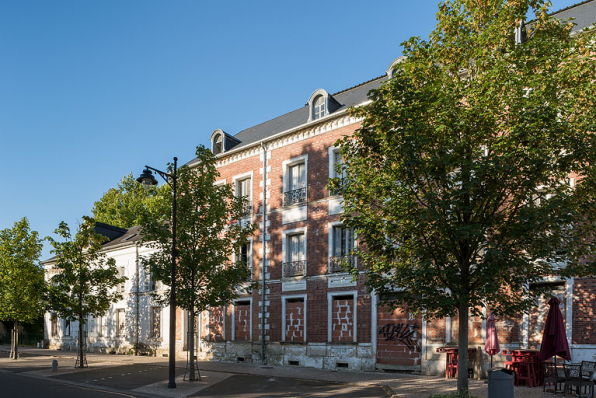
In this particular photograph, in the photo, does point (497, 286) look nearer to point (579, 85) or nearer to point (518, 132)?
point (518, 132)

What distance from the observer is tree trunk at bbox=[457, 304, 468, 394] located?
11602 millimetres

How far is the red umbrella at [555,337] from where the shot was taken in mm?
13367

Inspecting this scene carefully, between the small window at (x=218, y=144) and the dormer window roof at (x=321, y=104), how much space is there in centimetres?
674

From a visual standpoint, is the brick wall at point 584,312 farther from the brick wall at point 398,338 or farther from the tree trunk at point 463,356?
the tree trunk at point 463,356

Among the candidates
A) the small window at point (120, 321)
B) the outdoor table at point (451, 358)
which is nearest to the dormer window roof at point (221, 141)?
the small window at point (120, 321)

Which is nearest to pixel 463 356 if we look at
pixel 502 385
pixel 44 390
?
pixel 502 385

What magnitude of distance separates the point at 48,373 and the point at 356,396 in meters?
14.2

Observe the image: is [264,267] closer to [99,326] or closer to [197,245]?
[197,245]

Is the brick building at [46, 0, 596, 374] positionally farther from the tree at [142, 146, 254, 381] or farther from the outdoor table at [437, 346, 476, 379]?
the tree at [142, 146, 254, 381]

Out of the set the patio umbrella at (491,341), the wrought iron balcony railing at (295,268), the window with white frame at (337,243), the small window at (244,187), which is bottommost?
the patio umbrella at (491,341)

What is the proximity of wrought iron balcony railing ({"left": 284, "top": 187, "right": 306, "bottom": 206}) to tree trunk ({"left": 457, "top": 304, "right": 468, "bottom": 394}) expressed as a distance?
13.2 m

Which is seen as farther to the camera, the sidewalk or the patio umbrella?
the patio umbrella

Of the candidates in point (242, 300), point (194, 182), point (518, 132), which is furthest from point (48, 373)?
point (518, 132)

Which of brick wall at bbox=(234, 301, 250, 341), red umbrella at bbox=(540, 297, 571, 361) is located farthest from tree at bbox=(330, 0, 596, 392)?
brick wall at bbox=(234, 301, 250, 341)
